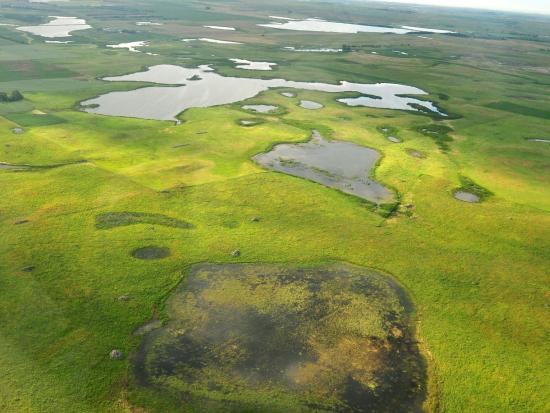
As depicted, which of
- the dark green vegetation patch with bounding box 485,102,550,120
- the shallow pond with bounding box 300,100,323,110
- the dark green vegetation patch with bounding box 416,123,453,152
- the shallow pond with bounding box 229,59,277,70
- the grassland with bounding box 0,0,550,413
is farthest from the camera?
the shallow pond with bounding box 229,59,277,70

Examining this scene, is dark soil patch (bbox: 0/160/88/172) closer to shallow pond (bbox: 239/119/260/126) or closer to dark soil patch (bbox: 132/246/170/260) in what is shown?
dark soil patch (bbox: 132/246/170/260)

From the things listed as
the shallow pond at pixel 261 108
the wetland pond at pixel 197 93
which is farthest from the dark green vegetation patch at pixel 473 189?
the shallow pond at pixel 261 108

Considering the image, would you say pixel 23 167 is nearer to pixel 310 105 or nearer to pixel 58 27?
pixel 310 105

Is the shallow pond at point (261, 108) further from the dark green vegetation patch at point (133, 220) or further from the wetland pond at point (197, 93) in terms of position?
the dark green vegetation patch at point (133, 220)

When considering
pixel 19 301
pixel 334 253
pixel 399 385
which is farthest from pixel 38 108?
pixel 399 385

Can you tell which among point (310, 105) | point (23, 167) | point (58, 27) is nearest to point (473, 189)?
point (310, 105)

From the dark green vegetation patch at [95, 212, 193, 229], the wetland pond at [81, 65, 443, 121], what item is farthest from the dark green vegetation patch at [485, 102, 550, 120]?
the dark green vegetation patch at [95, 212, 193, 229]

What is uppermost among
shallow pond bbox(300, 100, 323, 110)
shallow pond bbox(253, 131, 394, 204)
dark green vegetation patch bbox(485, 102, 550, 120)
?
dark green vegetation patch bbox(485, 102, 550, 120)
